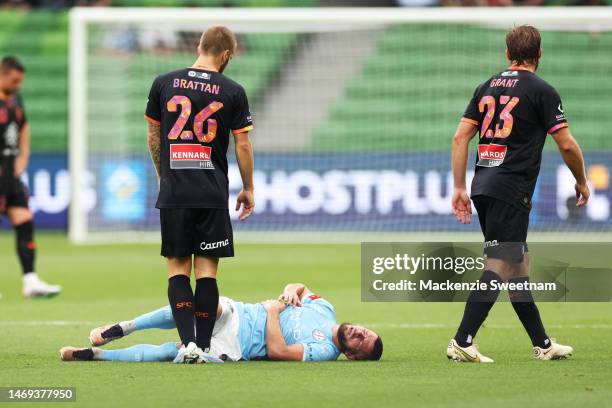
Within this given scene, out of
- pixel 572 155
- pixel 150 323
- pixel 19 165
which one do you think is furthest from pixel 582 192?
pixel 19 165

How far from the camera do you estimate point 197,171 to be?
24.6 ft

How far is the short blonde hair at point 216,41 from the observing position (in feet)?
24.8

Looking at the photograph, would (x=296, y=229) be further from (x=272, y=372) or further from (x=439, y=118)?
(x=272, y=372)

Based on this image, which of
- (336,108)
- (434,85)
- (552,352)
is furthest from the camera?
(336,108)

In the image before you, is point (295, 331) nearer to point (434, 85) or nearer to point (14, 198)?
point (14, 198)

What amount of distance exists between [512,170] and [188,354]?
7.29ft

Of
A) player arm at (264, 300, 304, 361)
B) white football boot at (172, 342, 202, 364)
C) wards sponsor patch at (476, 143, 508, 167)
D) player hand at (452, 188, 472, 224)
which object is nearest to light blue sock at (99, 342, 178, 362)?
white football boot at (172, 342, 202, 364)

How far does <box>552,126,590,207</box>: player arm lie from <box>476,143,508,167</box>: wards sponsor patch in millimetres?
322

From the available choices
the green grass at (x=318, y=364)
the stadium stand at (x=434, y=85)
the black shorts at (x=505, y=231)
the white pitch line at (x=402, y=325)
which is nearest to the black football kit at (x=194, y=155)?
the green grass at (x=318, y=364)

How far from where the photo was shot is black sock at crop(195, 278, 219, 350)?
24.4 feet

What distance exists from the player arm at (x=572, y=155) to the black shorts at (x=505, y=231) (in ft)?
1.19

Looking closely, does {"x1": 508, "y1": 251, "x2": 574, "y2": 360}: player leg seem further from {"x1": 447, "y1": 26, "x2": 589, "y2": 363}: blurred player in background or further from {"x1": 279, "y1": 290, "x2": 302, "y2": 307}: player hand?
{"x1": 279, "y1": 290, "x2": 302, "y2": 307}: player hand

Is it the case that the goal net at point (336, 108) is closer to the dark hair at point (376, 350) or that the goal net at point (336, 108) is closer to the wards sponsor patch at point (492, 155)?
the wards sponsor patch at point (492, 155)

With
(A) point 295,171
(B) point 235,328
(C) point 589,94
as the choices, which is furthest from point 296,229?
(B) point 235,328
